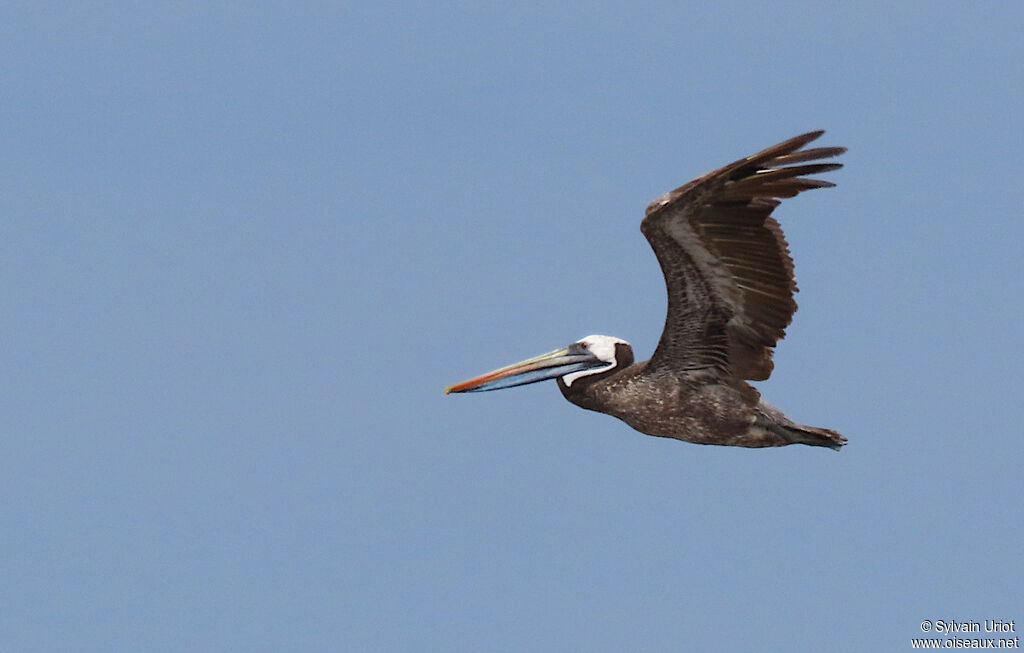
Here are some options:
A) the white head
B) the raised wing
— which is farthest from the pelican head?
the raised wing

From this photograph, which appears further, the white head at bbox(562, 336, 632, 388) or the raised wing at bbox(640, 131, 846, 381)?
the white head at bbox(562, 336, 632, 388)

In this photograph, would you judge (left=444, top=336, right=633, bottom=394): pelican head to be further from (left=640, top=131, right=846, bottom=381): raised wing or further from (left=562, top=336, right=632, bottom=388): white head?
(left=640, top=131, right=846, bottom=381): raised wing

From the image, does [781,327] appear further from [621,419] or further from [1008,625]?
[1008,625]

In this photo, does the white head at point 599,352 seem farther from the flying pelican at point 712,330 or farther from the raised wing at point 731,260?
the raised wing at point 731,260

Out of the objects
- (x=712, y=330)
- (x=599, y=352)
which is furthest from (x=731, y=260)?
(x=599, y=352)

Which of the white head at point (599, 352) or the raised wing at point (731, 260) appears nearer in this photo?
the raised wing at point (731, 260)

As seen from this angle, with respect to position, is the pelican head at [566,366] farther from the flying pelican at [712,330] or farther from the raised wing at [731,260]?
the raised wing at [731,260]

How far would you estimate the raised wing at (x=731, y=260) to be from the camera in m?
13.5

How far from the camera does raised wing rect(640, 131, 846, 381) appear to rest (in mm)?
13500

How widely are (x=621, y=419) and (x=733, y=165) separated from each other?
322 cm

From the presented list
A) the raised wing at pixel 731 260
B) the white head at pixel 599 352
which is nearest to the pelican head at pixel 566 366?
the white head at pixel 599 352

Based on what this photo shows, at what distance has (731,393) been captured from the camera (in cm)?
1506

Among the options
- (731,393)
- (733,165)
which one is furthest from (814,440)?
(733,165)

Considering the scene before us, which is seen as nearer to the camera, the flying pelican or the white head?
the flying pelican
